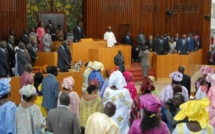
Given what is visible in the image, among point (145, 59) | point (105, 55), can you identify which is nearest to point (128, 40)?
point (145, 59)

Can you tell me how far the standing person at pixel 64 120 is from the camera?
21.4 feet

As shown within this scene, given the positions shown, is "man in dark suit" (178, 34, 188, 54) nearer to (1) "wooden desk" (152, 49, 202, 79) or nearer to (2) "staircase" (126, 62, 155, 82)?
(1) "wooden desk" (152, 49, 202, 79)

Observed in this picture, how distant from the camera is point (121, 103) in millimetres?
8070

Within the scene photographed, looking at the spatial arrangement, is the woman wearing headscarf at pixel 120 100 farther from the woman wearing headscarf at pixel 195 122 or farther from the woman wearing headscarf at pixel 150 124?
the woman wearing headscarf at pixel 195 122

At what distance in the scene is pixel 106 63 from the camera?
2044 centimetres

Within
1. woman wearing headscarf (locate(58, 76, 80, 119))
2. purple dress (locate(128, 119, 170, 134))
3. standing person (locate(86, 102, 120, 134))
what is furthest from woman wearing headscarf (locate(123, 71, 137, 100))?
purple dress (locate(128, 119, 170, 134))

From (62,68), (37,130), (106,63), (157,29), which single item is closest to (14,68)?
(62,68)

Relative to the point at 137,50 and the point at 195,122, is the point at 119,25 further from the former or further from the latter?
the point at 195,122

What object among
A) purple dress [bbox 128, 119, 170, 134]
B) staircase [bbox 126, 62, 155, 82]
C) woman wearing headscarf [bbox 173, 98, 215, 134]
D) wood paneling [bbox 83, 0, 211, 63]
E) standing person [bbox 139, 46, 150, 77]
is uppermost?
wood paneling [bbox 83, 0, 211, 63]

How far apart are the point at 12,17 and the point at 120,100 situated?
1457cm

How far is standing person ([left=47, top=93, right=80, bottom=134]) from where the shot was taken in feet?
21.4

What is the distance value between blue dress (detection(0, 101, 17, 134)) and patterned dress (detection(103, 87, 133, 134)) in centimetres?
184

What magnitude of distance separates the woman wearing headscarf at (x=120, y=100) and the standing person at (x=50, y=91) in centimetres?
135

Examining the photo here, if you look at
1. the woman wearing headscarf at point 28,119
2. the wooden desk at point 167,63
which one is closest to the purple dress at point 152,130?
the woman wearing headscarf at point 28,119
